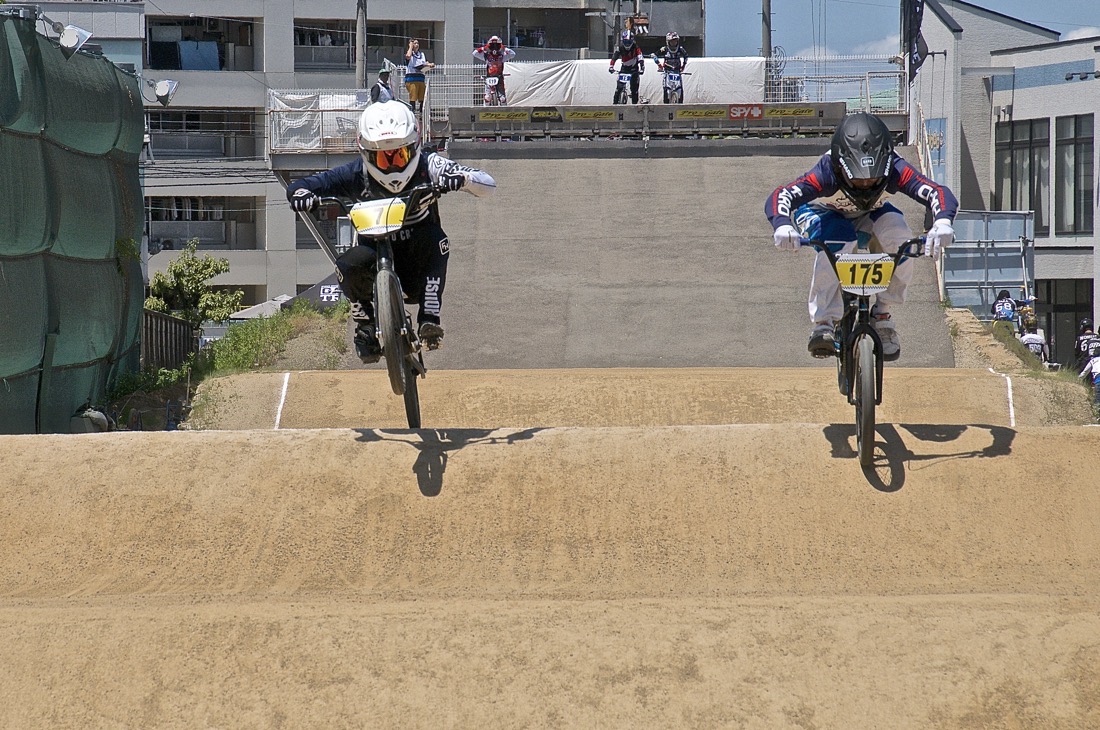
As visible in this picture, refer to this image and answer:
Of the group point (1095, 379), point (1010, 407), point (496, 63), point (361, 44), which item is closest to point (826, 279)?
point (1010, 407)

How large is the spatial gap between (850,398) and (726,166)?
19.6 m

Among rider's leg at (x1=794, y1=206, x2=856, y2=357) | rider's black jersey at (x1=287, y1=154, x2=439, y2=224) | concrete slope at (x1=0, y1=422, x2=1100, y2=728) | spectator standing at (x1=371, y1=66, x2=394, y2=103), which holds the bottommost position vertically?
concrete slope at (x1=0, y1=422, x2=1100, y2=728)

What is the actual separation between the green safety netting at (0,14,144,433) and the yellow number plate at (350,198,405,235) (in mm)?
4854

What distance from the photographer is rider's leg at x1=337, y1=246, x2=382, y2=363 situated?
828 centimetres

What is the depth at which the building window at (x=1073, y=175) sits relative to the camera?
122 feet

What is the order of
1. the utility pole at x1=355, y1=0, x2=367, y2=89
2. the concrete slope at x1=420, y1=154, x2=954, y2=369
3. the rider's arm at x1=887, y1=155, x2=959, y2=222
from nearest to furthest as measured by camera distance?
the rider's arm at x1=887, y1=155, x2=959, y2=222 < the concrete slope at x1=420, y1=154, x2=954, y2=369 < the utility pole at x1=355, y1=0, x2=367, y2=89

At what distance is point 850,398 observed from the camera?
8.23 metres

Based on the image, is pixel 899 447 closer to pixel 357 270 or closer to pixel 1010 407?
pixel 357 270

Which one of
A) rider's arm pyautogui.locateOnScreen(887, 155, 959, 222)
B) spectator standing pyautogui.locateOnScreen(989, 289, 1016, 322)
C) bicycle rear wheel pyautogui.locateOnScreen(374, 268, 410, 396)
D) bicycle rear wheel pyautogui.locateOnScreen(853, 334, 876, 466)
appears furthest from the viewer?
spectator standing pyautogui.locateOnScreen(989, 289, 1016, 322)

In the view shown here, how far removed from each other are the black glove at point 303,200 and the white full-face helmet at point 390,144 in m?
0.42

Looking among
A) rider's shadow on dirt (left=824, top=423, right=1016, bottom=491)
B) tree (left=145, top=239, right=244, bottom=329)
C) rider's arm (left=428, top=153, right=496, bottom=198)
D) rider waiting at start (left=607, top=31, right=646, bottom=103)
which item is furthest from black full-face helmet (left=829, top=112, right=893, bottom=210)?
rider waiting at start (left=607, top=31, right=646, bottom=103)

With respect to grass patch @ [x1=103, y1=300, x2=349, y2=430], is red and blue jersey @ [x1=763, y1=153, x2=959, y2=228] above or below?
above

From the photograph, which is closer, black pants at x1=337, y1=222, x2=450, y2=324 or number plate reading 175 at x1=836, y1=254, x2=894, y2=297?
number plate reading 175 at x1=836, y1=254, x2=894, y2=297

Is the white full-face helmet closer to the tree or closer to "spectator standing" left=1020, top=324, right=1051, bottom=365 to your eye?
"spectator standing" left=1020, top=324, right=1051, bottom=365
